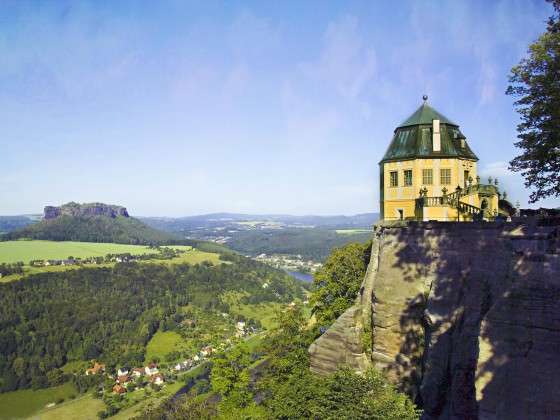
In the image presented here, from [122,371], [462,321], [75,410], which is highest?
[462,321]

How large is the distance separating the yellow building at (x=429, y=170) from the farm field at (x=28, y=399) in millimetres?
125883

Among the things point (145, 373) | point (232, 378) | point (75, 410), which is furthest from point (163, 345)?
point (232, 378)

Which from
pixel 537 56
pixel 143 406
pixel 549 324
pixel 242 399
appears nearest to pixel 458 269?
pixel 549 324

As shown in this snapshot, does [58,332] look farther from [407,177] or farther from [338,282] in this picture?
[407,177]

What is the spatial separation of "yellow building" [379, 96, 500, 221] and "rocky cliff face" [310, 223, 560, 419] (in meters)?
4.49

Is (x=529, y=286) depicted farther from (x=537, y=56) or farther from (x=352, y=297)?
(x=352, y=297)

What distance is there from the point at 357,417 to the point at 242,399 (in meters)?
14.5

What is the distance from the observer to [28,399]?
423 feet

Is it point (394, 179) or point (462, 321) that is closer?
point (462, 321)

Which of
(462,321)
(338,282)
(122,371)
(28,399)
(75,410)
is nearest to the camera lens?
(462,321)

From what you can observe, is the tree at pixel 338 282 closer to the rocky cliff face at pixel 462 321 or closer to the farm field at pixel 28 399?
the rocky cliff face at pixel 462 321

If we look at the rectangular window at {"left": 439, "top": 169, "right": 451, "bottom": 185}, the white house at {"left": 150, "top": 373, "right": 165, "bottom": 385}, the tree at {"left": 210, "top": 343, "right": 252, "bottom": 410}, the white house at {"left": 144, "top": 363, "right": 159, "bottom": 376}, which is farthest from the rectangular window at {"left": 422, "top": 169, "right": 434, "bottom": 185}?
the white house at {"left": 144, "top": 363, "right": 159, "bottom": 376}

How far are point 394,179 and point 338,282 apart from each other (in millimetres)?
11342

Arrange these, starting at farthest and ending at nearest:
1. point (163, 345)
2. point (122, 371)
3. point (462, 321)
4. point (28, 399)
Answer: point (163, 345) → point (122, 371) → point (28, 399) → point (462, 321)
